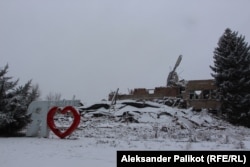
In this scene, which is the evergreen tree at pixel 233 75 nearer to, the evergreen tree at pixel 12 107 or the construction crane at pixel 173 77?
the construction crane at pixel 173 77

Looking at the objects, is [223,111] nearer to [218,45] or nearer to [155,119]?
[218,45]

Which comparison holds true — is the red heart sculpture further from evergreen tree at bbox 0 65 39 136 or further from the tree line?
the tree line

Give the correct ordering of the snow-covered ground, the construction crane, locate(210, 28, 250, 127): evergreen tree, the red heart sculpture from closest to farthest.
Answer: the snow-covered ground
the red heart sculpture
locate(210, 28, 250, 127): evergreen tree
the construction crane

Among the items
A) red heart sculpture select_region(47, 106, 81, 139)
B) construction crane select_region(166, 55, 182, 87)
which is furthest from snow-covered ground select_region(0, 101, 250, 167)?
construction crane select_region(166, 55, 182, 87)

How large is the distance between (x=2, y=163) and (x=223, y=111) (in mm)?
29605

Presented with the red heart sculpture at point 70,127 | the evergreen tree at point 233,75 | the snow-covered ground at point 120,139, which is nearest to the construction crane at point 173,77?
the evergreen tree at point 233,75

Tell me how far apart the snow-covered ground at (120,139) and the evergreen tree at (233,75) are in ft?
11.1

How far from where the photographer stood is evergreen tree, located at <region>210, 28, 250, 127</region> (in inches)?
1310

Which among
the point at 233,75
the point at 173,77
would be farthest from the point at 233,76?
the point at 173,77

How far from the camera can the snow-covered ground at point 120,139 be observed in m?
10.4

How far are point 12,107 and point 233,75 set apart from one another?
24056mm

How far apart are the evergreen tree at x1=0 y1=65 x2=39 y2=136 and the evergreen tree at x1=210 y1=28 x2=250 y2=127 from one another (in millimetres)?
21711

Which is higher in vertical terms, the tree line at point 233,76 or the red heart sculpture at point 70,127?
the tree line at point 233,76

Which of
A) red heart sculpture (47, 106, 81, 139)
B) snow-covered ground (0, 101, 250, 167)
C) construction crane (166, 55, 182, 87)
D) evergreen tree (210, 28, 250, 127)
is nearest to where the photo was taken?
snow-covered ground (0, 101, 250, 167)
